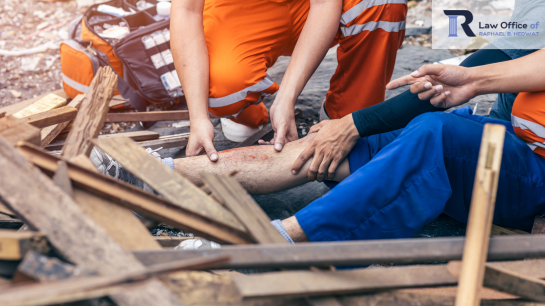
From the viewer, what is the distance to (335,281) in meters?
1.04

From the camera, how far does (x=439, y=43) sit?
14.0 ft

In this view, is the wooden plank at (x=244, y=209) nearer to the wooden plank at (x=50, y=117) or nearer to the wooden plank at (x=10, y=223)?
the wooden plank at (x=10, y=223)

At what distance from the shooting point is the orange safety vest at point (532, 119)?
5.15ft

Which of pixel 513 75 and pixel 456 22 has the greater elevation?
pixel 513 75

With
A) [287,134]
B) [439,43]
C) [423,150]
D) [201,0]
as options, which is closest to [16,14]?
[201,0]

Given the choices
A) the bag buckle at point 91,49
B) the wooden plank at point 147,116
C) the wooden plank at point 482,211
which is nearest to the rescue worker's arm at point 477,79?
the wooden plank at point 482,211

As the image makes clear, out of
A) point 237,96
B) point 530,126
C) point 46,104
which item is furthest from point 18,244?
point 46,104

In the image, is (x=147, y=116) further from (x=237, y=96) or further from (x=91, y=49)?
(x=237, y=96)

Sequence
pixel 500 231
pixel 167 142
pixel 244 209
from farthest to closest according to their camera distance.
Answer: pixel 167 142 → pixel 500 231 → pixel 244 209

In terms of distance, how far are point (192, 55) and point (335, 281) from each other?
1.66m

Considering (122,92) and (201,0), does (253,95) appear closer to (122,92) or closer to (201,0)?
(201,0)

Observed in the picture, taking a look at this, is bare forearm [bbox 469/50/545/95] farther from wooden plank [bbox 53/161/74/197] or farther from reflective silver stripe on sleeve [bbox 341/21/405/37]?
wooden plank [bbox 53/161/74/197]

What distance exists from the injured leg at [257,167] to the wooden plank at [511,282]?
3.30 ft

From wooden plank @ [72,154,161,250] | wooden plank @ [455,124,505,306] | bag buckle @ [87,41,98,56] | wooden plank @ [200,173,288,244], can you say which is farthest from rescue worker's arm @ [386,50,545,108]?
bag buckle @ [87,41,98,56]
